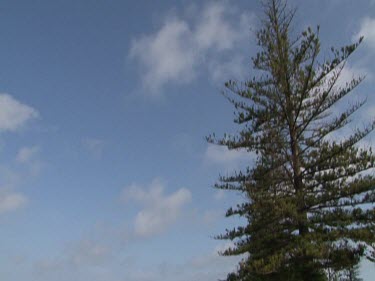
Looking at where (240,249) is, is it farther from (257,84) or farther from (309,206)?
(257,84)

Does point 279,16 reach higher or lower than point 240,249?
higher

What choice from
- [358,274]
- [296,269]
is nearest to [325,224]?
[296,269]

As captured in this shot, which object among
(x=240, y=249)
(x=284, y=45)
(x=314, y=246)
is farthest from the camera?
(x=284, y=45)

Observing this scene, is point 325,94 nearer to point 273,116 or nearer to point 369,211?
point 273,116

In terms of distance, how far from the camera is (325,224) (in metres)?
16.6

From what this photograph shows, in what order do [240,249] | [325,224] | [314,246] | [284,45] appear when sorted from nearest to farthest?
[314,246], [325,224], [240,249], [284,45]

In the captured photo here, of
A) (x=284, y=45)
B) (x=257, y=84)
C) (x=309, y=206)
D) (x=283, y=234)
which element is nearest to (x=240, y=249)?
(x=283, y=234)

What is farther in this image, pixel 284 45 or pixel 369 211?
pixel 284 45

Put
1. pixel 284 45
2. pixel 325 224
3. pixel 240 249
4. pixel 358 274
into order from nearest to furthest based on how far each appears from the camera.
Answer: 1. pixel 325 224
2. pixel 240 249
3. pixel 284 45
4. pixel 358 274

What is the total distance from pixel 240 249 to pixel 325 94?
660cm

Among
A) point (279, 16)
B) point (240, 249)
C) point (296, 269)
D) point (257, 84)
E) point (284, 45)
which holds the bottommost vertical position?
point (296, 269)

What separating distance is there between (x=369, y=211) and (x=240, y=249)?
4822 millimetres

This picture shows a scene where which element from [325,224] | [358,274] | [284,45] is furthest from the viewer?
[358,274]

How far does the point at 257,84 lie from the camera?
19125 mm
